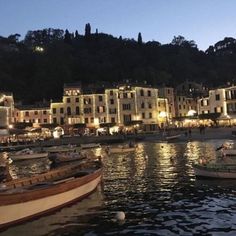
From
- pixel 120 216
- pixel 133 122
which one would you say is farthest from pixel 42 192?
pixel 133 122

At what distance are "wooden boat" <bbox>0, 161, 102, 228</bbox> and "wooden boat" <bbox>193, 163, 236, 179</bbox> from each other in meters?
8.11

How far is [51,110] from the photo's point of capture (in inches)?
4921

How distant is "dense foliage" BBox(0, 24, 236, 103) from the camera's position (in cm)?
15312

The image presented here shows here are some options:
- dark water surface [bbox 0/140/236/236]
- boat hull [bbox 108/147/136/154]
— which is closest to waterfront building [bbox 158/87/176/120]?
boat hull [bbox 108/147/136/154]

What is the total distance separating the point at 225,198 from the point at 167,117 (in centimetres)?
10448

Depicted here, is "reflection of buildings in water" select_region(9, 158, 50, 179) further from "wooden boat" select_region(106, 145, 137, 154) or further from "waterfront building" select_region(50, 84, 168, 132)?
"waterfront building" select_region(50, 84, 168, 132)

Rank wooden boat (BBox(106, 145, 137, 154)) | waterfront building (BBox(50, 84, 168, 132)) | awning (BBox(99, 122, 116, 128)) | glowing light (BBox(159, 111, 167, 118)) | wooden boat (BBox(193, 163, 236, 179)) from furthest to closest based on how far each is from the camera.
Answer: glowing light (BBox(159, 111, 167, 118))
waterfront building (BBox(50, 84, 168, 132))
awning (BBox(99, 122, 116, 128))
wooden boat (BBox(106, 145, 137, 154))
wooden boat (BBox(193, 163, 236, 179))

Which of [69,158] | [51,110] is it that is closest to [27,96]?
[51,110]

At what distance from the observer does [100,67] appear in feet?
548

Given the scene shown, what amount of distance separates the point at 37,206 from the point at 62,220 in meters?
1.46

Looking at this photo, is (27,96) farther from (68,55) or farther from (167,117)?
(167,117)

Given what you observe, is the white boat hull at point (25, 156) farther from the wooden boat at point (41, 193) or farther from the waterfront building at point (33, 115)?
the waterfront building at point (33, 115)

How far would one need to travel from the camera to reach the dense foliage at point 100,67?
153m

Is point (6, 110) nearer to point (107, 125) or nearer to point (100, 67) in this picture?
point (107, 125)
